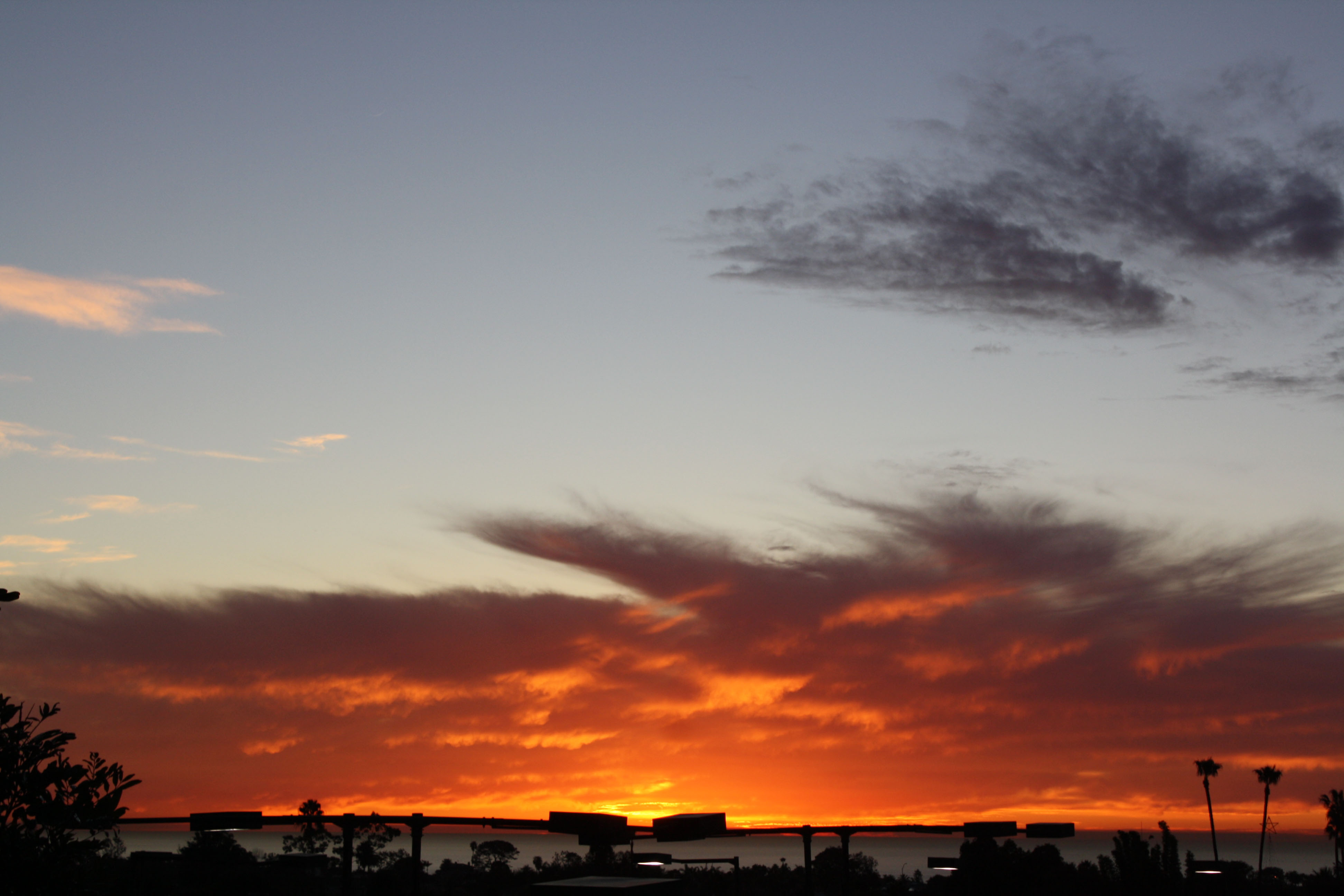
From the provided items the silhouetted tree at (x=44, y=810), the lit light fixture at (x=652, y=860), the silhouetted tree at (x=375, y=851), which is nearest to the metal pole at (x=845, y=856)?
the lit light fixture at (x=652, y=860)

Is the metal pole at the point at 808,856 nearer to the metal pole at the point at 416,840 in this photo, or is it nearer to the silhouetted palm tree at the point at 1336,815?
the metal pole at the point at 416,840

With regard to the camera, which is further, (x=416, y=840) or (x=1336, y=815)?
(x=1336, y=815)

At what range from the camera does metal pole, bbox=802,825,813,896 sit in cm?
3281

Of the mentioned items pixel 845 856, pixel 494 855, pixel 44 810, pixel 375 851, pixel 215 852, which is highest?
pixel 44 810

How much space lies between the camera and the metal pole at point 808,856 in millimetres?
32812

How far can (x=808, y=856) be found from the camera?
1305 inches

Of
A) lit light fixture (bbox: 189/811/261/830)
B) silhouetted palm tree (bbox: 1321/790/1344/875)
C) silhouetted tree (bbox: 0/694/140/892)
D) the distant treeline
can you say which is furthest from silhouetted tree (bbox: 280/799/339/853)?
silhouetted palm tree (bbox: 1321/790/1344/875)

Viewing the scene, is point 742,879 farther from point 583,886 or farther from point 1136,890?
point 583,886

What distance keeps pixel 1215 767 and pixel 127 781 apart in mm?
115568

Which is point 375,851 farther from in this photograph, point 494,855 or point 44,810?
point 44,810

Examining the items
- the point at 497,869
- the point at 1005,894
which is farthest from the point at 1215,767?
the point at 497,869

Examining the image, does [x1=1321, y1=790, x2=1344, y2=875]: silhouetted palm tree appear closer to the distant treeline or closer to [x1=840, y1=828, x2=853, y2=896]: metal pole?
the distant treeline

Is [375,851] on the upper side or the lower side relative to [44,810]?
lower

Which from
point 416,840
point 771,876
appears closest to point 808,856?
point 416,840
